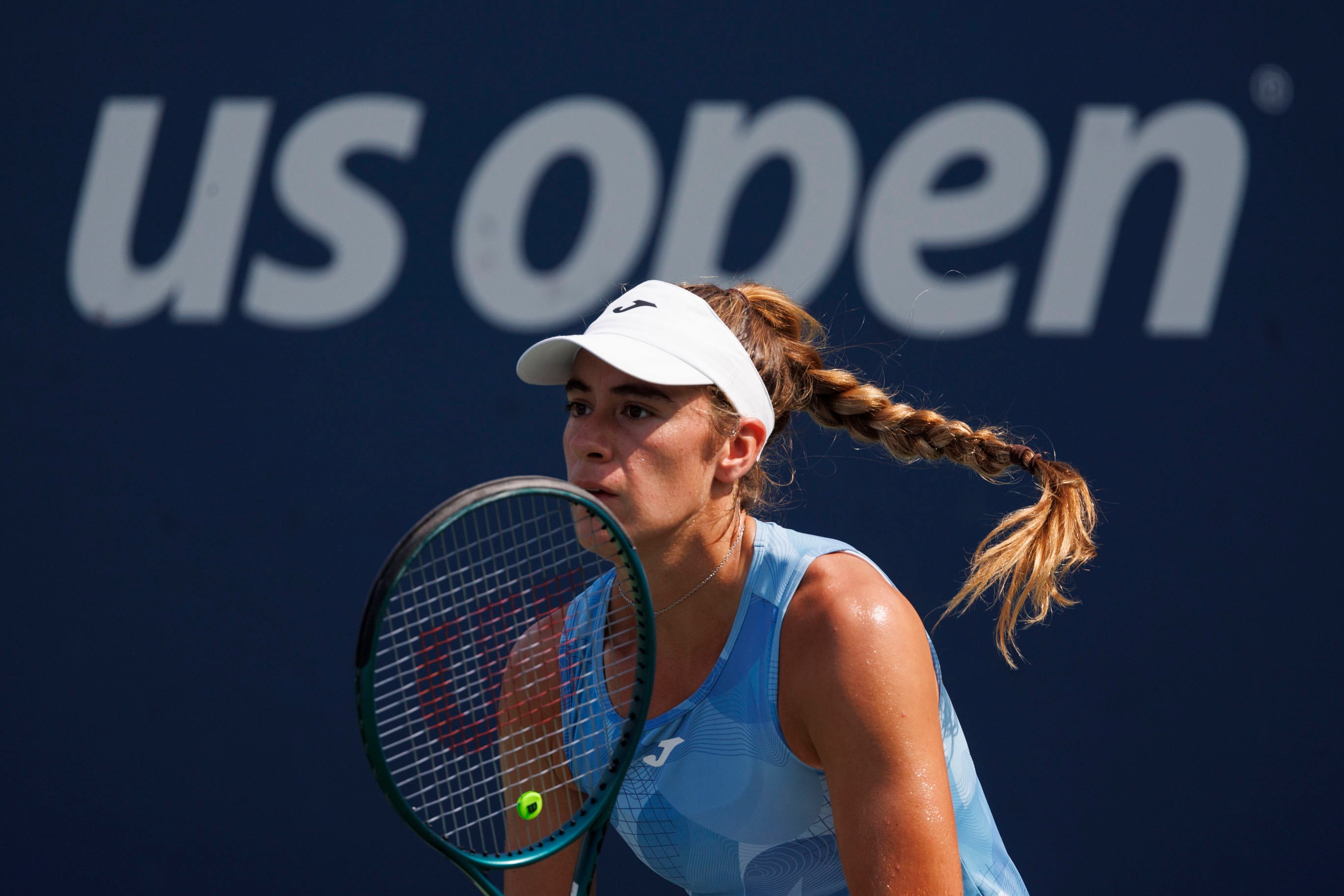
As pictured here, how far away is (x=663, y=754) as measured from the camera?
148 centimetres

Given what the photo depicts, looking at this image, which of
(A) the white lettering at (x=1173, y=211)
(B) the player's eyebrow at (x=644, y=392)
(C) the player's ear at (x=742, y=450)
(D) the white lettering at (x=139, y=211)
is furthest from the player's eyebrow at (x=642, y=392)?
(D) the white lettering at (x=139, y=211)

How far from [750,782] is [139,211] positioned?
2145 mm

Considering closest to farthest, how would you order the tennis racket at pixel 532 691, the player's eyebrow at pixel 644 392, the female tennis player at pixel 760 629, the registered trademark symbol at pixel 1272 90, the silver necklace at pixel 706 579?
the tennis racket at pixel 532 691 → the female tennis player at pixel 760 629 → the player's eyebrow at pixel 644 392 → the silver necklace at pixel 706 579 → the registered trademark symbol at pixel 1272 90

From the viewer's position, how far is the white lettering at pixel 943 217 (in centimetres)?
259

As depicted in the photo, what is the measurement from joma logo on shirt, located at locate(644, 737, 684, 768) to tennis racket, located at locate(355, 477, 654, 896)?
0.16 ft

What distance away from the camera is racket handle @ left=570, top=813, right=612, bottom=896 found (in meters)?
1.33

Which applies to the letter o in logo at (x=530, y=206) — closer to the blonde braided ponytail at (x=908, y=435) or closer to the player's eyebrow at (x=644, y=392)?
the blonde braided ponytail at (x=908, y=435)

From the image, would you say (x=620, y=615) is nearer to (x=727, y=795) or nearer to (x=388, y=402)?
(x=727, y=795)

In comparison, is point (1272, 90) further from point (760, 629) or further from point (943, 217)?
point (760, 629)

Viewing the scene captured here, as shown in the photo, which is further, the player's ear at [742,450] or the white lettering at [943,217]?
the white lettering at [943,217]

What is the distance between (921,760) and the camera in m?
1.27

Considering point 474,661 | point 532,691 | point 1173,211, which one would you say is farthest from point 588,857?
point 1173,211

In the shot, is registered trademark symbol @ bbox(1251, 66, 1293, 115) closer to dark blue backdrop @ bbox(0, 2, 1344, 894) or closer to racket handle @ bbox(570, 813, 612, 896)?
dark blue backdrop @ bbox(0, 2, 1344, 894)

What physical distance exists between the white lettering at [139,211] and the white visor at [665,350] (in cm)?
155
